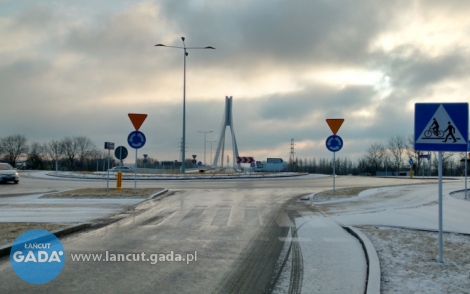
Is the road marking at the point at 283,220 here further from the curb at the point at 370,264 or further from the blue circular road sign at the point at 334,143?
the blue circular road sign at the point at 334,143

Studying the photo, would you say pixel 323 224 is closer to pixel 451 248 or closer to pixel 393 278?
pixel 451 248

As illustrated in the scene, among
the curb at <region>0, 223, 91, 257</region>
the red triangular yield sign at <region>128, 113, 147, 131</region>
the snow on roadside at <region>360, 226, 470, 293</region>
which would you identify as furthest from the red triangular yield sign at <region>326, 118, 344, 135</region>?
the curb at <region>0, 223, 91, 257</region>

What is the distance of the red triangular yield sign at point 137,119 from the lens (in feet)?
62.7

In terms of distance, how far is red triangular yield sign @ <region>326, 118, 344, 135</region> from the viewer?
18.6 m

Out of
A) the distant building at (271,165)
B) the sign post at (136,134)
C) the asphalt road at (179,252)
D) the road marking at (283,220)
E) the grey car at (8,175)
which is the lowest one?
the asphalt road at (179,252)

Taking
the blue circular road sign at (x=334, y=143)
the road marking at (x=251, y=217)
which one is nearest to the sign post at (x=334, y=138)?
the blue circular road sign at (x=334, y=143)

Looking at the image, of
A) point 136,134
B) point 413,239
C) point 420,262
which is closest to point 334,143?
point 136,134

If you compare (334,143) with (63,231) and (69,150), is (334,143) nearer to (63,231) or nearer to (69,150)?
(63,231)

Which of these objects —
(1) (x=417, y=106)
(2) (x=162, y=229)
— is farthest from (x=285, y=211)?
(1) (x=417, y=106)

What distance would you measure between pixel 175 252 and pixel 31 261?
2369 millimetres

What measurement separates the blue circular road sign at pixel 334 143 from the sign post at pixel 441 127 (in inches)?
473

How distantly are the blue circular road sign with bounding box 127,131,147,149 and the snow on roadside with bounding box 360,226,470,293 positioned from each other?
40.0ft

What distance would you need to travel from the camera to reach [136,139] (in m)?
19.4

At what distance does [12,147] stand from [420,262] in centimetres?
12531
